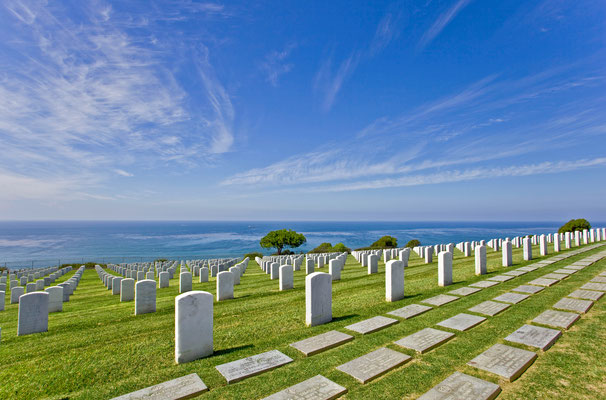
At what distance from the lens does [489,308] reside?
5766 mm

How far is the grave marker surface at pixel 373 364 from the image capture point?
11.1ft

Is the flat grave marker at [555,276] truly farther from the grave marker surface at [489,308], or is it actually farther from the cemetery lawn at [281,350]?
the grave marker surface at [489,308]

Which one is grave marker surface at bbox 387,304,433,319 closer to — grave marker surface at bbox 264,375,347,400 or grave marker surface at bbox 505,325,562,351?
grave marker surface at bbox 505,325,562,351

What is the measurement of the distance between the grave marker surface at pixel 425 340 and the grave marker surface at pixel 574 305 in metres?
2.96

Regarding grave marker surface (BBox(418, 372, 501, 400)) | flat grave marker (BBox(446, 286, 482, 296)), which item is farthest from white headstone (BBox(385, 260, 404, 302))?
grave marker surface (BBox(418, 372, 501, 400))

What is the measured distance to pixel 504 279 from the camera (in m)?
8.47

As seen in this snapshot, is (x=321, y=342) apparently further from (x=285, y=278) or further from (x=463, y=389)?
(x=285, y=278)

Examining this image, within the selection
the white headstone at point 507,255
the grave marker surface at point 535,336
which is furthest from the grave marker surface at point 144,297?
the white headstone at point 507,255

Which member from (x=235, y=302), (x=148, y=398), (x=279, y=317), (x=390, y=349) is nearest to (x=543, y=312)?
(x=390, y=349)

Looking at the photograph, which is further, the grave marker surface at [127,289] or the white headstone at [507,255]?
the white headstone at [507,255]

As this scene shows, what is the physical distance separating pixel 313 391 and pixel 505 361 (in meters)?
2.56

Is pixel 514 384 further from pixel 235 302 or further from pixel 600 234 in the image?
pixel 600 234

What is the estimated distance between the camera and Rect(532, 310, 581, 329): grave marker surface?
469 cm

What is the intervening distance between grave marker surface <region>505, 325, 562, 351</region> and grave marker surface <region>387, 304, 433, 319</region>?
5.51ft
